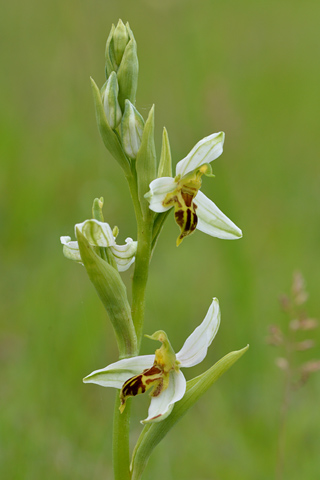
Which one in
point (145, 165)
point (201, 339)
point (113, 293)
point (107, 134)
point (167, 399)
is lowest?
point (167, 399)

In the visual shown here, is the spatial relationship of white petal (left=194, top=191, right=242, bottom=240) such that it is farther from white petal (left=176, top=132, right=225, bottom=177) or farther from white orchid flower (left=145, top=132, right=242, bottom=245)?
white petal (left=176, top=132, right=225, bottom=177)

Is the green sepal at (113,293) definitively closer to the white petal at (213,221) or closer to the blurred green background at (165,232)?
the white petal at (213,221)

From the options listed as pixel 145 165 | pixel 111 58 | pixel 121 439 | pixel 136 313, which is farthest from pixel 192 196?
pixel 121 439

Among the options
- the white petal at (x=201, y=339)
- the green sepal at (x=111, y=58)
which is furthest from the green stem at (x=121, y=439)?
the green sepal at (x=111, y=58)

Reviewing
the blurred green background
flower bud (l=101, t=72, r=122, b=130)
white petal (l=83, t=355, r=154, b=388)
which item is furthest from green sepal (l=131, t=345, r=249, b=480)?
flower bud (l=101, t=72, r=122, b=130)

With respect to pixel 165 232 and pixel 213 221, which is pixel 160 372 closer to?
pixel 213 221

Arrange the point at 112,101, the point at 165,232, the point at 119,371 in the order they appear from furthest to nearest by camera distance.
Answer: the point at 165,232 → the point at 112,101 → the point at 119,371

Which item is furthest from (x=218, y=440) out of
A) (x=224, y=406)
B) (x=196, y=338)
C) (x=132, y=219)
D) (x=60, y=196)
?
(x=60, y=196)
